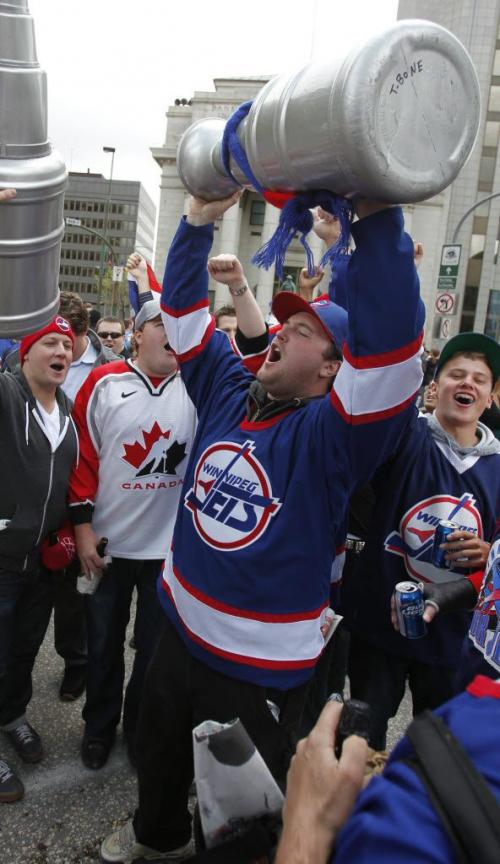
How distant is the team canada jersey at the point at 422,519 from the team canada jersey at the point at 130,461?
98cm

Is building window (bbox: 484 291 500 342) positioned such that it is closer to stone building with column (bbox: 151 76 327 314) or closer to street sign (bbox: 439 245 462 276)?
stone building with column (bbox: 151 76 327 314)

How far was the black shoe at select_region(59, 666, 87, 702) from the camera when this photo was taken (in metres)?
3.56

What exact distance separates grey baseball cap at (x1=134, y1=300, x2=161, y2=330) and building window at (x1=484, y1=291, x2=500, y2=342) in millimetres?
49183

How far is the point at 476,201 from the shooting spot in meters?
48.2

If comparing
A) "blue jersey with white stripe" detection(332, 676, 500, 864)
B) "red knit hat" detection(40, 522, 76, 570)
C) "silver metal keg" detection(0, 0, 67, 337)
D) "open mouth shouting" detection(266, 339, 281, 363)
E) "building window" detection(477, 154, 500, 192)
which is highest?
"building window" detection(477, 154, 500, 192)

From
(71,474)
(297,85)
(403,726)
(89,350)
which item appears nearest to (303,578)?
(297,85)

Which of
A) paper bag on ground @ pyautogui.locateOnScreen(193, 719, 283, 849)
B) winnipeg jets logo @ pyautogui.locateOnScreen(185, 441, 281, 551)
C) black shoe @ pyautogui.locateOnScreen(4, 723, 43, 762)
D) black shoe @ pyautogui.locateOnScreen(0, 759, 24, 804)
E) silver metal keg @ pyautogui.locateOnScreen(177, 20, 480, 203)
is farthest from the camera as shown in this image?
black shoe @ pyautogui.locateOnScreen(4, 723, 43, 762)

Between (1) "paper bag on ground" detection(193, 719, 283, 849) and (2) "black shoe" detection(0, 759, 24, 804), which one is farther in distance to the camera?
(2) "black shoe" detection(0, 759, 24, 804)

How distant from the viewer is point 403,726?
11.7ft

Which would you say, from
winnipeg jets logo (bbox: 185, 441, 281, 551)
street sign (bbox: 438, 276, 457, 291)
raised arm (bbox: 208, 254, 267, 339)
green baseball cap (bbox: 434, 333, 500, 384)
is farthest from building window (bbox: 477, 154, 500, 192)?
winnipeg jets logo (bbox: 185, 441, 281, 551)

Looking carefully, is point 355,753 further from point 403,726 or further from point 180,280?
point 403,726

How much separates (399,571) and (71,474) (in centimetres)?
149

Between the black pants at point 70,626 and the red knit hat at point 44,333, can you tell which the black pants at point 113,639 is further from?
the red knit hat at point 44,333

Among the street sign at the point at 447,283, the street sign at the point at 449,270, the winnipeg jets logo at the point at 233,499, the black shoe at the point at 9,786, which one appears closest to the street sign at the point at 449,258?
the street sign at the point at 449,270
